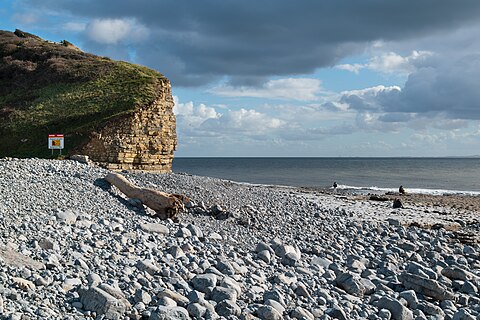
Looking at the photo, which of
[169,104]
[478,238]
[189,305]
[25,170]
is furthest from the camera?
[169,104]

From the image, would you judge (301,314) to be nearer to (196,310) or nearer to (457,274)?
(196,310)

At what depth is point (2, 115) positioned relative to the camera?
3212 cm

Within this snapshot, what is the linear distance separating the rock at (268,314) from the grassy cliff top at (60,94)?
22452 millimetres

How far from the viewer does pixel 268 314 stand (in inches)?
257

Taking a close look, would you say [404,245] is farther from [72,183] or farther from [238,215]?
[72,183]

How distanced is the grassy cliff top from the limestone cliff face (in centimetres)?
64

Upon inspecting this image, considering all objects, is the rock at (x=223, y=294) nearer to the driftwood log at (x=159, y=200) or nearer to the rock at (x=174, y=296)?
the rock at (x=174, y=296)

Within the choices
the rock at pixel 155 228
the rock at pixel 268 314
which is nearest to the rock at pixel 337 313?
the rock at pixel 268 314

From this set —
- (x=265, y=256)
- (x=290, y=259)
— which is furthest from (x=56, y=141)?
(x=290, y=259)

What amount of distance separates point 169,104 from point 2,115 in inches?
460

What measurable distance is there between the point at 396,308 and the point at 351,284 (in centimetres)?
115

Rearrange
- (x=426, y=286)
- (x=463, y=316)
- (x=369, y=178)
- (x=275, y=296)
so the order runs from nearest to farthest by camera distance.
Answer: (x=275, y=296)
(x=463, y=316)
(x=426, y=286)
(x=369, y=178)

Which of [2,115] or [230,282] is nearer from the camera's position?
[230,282]

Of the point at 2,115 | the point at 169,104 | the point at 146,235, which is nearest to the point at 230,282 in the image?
the point at 146,235
